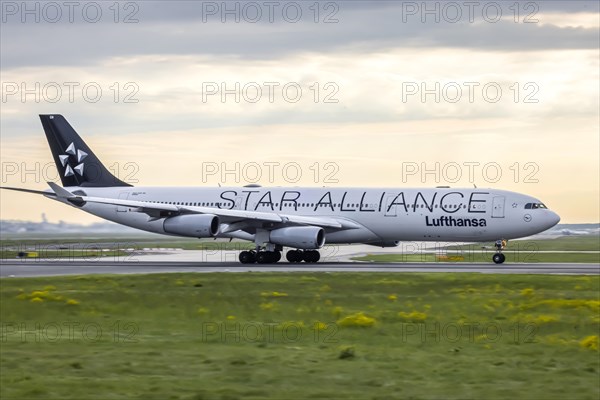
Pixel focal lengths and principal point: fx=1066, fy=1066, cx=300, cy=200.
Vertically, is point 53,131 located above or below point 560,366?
above

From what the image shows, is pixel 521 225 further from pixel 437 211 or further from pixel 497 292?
pixel 497 292

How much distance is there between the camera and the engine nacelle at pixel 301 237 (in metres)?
56.2

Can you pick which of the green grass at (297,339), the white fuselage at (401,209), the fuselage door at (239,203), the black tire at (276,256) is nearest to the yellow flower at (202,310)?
the green grass at (297,339)

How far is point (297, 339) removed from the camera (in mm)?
24953

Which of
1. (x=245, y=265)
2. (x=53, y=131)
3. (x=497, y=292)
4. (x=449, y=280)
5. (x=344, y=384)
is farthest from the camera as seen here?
(x=53, y=131)

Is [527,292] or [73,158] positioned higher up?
[73,158]

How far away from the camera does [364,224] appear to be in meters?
60.4

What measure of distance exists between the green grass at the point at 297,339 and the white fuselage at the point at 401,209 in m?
17.9

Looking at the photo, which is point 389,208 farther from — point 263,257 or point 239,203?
point 239,203

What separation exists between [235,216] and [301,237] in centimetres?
384

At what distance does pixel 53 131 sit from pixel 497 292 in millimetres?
41393

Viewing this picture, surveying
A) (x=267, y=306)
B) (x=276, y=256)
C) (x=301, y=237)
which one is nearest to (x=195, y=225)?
(x=276, y=256)

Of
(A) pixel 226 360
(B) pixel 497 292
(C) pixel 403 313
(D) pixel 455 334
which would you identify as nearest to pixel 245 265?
(B) pixel 497 292

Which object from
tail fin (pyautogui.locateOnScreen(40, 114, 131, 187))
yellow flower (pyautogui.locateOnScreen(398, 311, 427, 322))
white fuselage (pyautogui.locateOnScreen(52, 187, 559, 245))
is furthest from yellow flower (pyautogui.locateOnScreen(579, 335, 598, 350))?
tail fin (pyautogui.locateOnScreen(40, 114, 131, 187))
